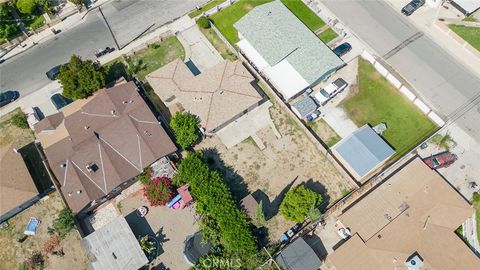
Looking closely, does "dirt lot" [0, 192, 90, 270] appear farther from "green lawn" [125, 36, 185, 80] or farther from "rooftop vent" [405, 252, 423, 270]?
"rooftop vent" [405, 252, 423, 270]

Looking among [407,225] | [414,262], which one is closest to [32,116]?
[407,225]

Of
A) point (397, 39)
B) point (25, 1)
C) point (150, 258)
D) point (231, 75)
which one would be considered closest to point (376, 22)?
point (397, 39)

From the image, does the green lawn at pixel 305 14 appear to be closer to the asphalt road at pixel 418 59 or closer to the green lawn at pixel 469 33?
the asphalt road at pixel 418 59

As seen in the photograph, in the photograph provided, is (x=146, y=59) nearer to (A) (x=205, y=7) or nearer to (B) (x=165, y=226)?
(A) (x=205, y=7)

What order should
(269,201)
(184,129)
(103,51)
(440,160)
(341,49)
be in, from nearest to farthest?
(269,201), (440,160), (184,129), (341,49), (103,51)

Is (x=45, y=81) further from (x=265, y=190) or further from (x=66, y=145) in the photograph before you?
(x=265, y=190)
